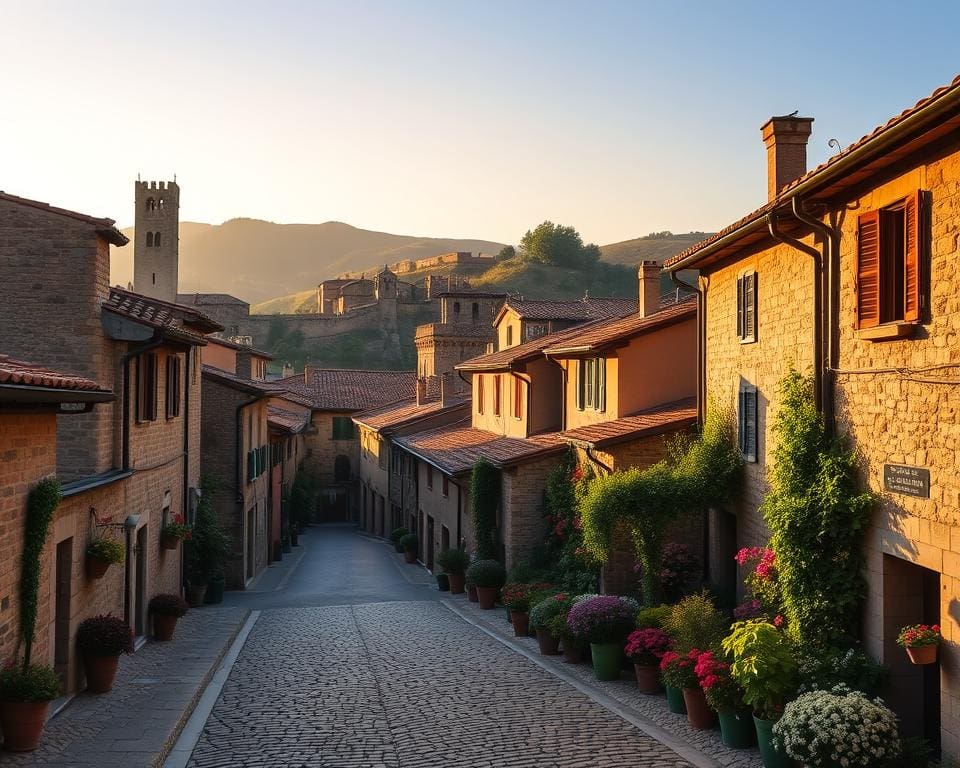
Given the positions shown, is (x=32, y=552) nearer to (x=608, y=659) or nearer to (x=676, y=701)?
(x=676, y=701)

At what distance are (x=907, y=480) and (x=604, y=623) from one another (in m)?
6.32

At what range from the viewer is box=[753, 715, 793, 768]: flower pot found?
9477 mm

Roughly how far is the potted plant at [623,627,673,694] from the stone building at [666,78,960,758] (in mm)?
3526

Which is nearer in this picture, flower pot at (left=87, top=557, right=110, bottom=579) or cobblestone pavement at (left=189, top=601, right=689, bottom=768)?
cobblestone pavement at (left=189, top=601, right=689, bottom=768)

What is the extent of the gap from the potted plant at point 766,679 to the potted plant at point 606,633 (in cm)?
413

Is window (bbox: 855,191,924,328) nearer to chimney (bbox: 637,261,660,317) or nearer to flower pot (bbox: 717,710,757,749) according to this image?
flower pot (bbox: 717,710,757,749)

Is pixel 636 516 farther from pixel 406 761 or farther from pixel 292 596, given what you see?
pixel 292 596

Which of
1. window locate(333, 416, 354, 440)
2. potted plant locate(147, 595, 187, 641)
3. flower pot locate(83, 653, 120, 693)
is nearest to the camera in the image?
flower pot locate(83, 653, 120, 693)

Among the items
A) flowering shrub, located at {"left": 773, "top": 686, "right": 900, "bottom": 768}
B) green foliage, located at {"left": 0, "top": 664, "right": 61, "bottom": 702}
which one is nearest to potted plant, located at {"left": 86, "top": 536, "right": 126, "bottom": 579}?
green foliage, located at {"left": 0, "top": 664, "right": 61, "bottom": 702}

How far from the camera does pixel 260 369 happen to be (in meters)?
50.5

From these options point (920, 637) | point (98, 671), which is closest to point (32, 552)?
point (98, 671)

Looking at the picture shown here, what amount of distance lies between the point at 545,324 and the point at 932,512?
26519 millimetres

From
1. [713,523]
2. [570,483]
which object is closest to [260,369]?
[570,483]

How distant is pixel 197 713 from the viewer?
41.3 ft
